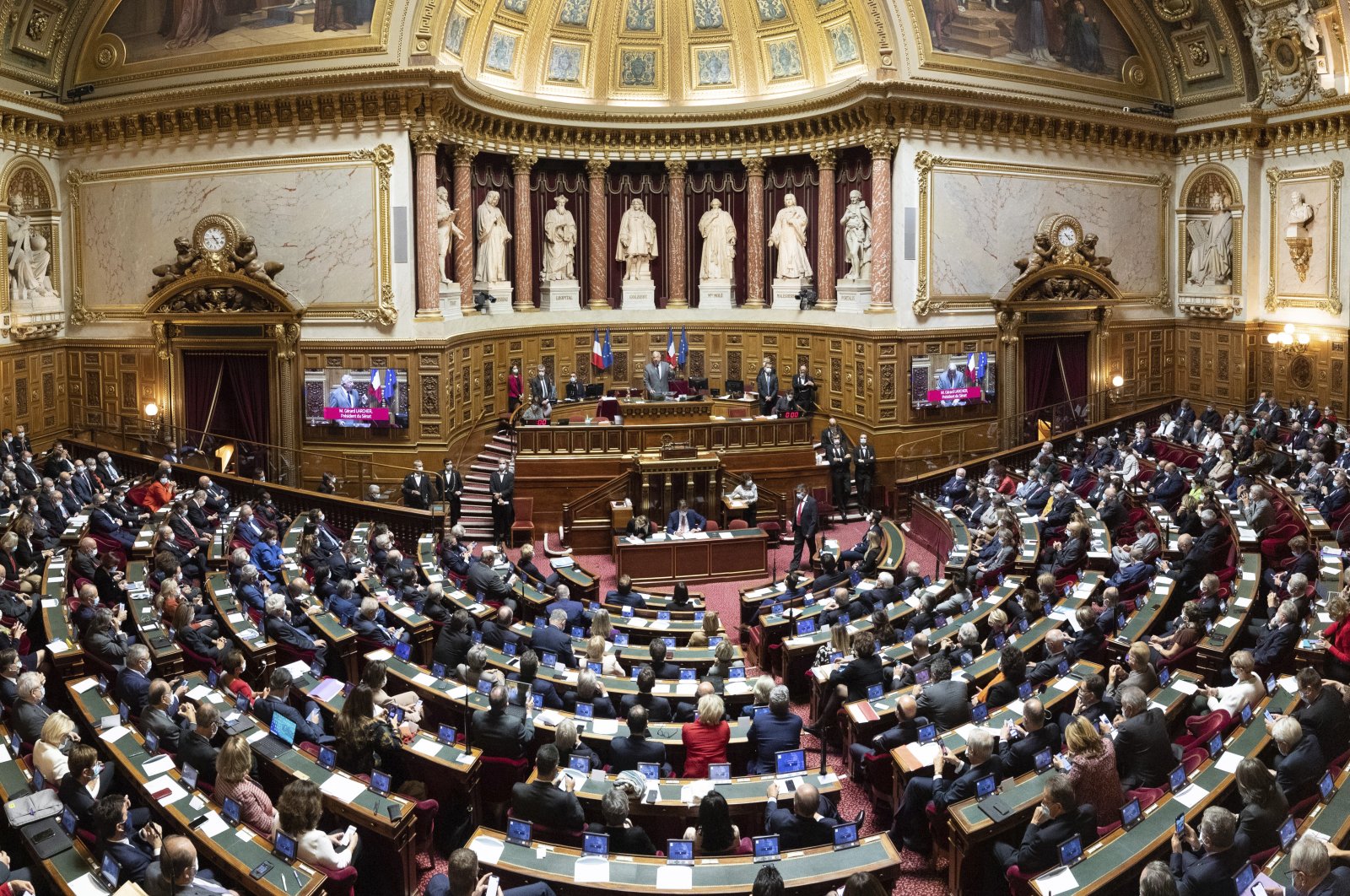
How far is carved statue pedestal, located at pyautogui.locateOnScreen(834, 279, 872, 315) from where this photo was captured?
2919 cm

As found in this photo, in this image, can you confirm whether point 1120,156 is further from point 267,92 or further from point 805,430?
point 267,92

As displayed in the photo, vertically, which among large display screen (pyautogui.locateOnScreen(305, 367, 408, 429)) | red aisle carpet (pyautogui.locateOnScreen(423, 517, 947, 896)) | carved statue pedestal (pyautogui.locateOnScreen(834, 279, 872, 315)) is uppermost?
carved statue pedestal (pyautogui.locateOnScreen(834, 279, 872, 315))

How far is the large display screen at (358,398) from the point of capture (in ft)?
84.2

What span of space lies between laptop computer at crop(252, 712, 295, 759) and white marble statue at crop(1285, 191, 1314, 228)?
28581mm

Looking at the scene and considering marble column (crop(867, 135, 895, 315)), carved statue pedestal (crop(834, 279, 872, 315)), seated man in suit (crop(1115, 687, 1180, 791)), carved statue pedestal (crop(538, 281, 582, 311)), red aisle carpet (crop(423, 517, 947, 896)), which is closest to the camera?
seated man in suit (crop(1115, 687, 1180, 791))

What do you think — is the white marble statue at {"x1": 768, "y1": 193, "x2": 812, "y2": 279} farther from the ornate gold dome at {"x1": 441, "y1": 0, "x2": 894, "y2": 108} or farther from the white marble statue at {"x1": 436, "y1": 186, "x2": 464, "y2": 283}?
the white marble statue at {"x1": 436, "y1": 186, "x2": 464, "y2": 283}

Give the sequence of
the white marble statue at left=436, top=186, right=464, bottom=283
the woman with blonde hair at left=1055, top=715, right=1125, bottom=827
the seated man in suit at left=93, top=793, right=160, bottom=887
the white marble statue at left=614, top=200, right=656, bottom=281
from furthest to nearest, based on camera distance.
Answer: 1. the white marble statue at left=614, top=200, right=656, bottom=281
2. the white marble statue at left=436, top=186, right=464, bottom=283
3. the woman with blonde hair at left=1055, top=715, right=1125, bottom=827
4. the seated man in suit at left=93, top=793, right=160, bottom=887

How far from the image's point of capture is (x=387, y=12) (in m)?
24.7

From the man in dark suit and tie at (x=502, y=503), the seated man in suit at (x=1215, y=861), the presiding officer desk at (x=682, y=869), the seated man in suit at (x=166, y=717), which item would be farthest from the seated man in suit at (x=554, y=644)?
the man in dark suit and tie at (x=502, y=503)

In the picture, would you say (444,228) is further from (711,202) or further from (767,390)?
(767,390)

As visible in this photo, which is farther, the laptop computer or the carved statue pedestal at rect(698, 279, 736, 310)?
the carved statue pedestal at rect(698, 279, 736, 310)

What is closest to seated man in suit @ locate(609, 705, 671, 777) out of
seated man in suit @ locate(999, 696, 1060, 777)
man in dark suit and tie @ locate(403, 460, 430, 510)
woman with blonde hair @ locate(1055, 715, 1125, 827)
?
seated man in suit @ locate(999, 696, 1060, 777)

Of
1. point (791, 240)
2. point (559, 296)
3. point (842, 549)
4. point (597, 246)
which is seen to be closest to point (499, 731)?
point (842, 549)

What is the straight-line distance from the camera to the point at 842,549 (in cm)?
2311
